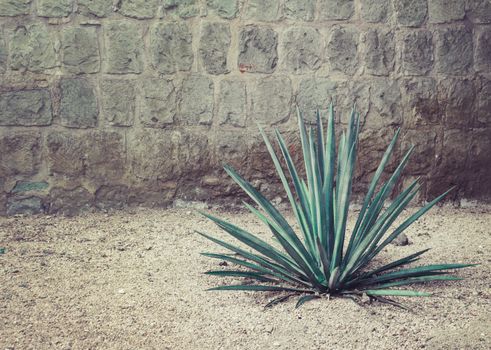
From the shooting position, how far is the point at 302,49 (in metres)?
4.10

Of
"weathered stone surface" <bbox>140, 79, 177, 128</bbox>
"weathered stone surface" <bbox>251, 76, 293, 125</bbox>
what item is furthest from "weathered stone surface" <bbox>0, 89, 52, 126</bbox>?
"weathered stone surface" <bbox>251, 76, 293, 125</bbox>

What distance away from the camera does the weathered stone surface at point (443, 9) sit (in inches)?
162

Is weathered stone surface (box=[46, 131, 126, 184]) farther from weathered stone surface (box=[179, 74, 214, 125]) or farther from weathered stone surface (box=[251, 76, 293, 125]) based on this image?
weathered stone surface (box=[251, 76, 293, 125])

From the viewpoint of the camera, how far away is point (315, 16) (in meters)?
4.09

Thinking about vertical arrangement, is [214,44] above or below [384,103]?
above

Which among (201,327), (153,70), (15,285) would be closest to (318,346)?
(201,327)

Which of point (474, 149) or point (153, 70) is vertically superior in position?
point (153, 70)

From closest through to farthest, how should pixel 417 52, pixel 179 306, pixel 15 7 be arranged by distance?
pixel 179 306 < pixel 15 7 < pixel 417 52

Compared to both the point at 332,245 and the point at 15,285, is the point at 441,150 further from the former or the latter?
the point at 15,285

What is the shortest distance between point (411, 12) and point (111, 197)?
211cm

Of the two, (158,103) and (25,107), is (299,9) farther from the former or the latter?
(25,107)

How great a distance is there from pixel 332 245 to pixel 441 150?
1710mm

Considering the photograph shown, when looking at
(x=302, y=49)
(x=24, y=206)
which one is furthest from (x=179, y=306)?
(x=302, y=49)

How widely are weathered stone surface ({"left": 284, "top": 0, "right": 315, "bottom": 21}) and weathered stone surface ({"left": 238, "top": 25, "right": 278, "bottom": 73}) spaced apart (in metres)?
0.15
